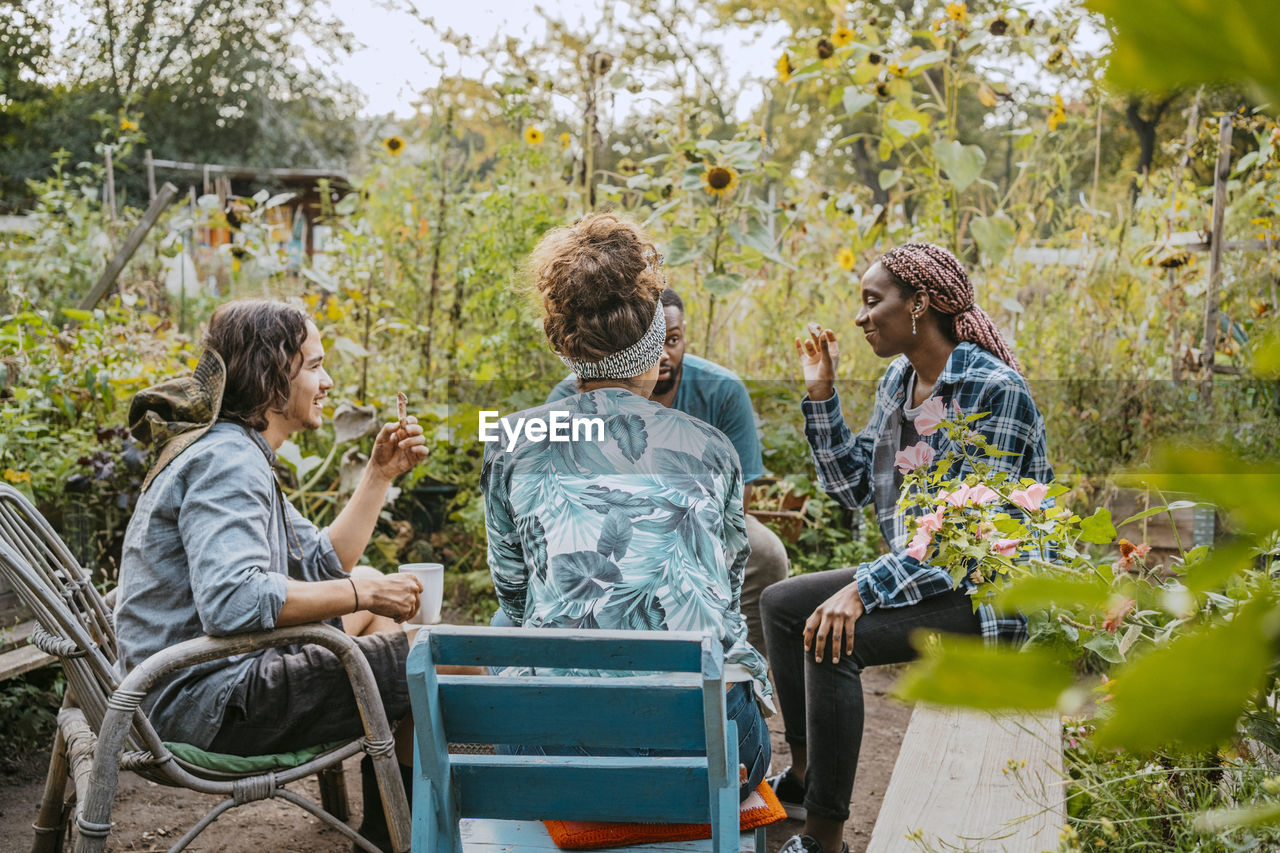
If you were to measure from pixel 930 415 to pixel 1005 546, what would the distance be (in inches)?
33.7

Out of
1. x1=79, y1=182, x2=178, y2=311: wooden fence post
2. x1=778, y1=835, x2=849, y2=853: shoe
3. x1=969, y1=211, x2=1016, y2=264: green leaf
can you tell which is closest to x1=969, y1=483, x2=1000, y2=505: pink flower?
x1=778, y1=835, x2=849, y2=853: shoe

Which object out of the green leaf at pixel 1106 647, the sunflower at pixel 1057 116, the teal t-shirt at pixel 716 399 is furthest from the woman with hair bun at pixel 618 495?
the sunflower at pixel 1057 116

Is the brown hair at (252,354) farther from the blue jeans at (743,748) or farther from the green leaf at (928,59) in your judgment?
the green leaf at (928,59)

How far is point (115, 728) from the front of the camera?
166 cm

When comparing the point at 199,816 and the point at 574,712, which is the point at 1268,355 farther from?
the point at 199,816

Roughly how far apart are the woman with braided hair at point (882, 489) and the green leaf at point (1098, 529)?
64cm

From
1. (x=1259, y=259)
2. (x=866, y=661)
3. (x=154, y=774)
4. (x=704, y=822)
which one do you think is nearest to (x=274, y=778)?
(x=154, y=774)

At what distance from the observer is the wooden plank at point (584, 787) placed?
1430 mm

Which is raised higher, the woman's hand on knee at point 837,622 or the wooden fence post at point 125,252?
the wooden fence post at point 125,252

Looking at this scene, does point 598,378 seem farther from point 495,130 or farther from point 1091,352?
point 495,130

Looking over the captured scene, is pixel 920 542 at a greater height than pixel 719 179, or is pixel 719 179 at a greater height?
pixel 719 179

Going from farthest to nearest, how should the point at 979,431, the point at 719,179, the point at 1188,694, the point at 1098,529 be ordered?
the point at 719,179, the point at 979,431, the point at 1098,529, the point at 1188,694

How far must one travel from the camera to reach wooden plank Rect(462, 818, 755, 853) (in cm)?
151

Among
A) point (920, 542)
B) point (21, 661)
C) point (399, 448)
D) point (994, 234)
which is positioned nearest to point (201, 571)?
point (399, 448)
